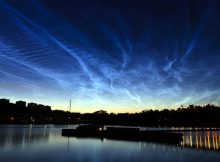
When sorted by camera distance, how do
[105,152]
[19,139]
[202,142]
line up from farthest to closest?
1. [202,142]
2. [19,139]
3. [105,152]

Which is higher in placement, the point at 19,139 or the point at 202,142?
the point at 19,139

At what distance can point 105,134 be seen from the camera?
232 feet

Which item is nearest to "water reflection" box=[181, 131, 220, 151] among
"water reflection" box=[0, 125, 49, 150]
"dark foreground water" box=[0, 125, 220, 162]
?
"dark foreground water" box=[0, 125, 220, 162]

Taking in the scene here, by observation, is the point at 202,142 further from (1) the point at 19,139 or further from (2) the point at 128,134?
(1) the point at 19,139

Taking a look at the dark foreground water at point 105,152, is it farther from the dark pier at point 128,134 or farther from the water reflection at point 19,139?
the dark pier at point 128,134

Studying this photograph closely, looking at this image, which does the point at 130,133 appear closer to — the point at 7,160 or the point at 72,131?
the point at 72,131

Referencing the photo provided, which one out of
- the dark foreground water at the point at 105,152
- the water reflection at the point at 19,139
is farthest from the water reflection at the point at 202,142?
the water reflection at the point at 19,139

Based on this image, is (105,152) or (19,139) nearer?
(105,152)

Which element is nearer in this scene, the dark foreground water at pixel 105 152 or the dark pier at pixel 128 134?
the dark foreground water at pixel 105 152

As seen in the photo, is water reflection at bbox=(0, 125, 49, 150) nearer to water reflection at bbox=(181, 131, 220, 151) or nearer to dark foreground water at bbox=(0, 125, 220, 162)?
dark foreground water at bbox=(0, 125, 220, 162)

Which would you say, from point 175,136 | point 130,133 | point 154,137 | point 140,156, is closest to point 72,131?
point 130,133

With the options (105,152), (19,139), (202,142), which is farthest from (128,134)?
(19,139)

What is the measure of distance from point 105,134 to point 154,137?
16.0 meters

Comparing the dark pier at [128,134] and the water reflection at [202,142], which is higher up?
the dark pier at [128,134]
